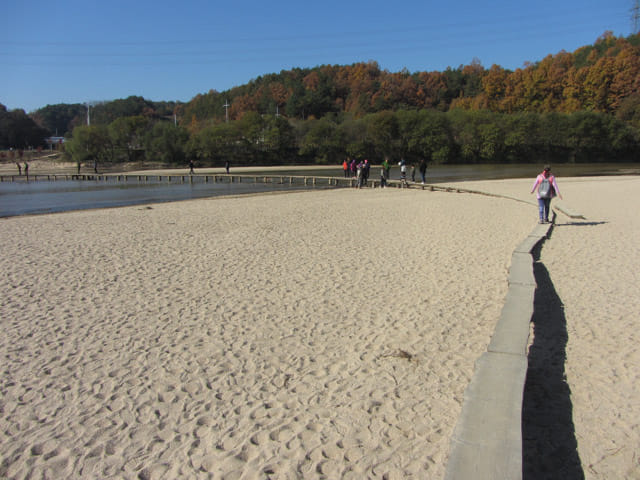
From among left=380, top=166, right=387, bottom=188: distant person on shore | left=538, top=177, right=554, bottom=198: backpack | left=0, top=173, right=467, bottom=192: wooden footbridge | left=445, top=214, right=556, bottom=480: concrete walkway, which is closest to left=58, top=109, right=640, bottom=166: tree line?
left=0, top=173, right=467, bottom=192: wooden footbridge

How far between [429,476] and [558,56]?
11370 cm

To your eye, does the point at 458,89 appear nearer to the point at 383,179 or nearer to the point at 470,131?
the point at 470,131

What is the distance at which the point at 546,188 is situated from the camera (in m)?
11.9

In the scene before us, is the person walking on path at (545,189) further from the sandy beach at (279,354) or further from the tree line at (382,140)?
the tree line at (382,140)

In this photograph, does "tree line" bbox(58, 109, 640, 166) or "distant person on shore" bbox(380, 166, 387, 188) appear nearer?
"distant person on shore" bbox(380, 166, 387, 188)

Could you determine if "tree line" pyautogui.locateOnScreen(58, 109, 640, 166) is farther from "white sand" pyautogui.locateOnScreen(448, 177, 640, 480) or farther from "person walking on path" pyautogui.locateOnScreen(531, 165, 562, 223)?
"white sand" pyautogui.locateOnScreen(448, 177, 640, 480)

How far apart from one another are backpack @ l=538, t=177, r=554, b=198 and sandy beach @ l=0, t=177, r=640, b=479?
1884 mm

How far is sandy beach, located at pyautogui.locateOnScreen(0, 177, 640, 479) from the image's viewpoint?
3.30m

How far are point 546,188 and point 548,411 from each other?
9444mm

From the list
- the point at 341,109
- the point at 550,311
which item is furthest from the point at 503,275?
the point at 341,109

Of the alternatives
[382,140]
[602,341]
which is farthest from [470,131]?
[602,341]

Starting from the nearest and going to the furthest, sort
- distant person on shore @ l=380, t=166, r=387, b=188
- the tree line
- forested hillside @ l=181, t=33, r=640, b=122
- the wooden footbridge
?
distant person on shore @ l=380, t=166, r=387, b=188, the wooden footbridge, the tree line, forested hillside @ l=181, t=33, r=640, b=122

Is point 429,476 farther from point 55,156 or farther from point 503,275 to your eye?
point 55,156

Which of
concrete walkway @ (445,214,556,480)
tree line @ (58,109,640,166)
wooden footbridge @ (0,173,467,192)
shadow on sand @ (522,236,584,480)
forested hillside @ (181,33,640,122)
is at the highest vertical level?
forested hillside @ (181,33,640,122)
